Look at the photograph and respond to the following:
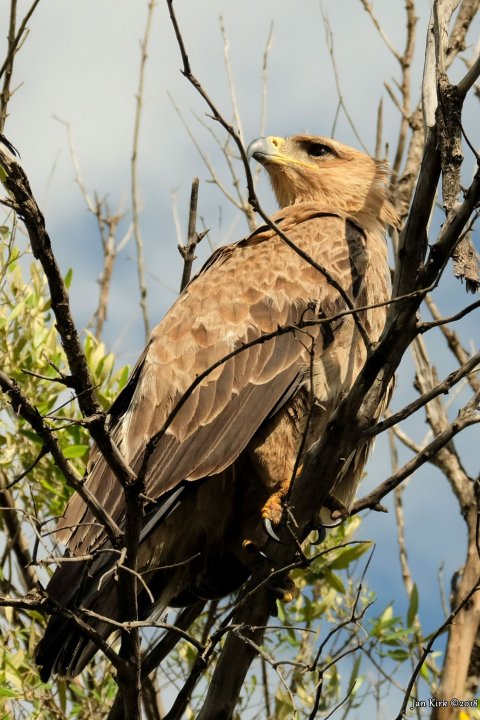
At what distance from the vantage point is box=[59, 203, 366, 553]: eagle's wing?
414cm

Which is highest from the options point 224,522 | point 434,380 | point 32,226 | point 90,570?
point 434,380

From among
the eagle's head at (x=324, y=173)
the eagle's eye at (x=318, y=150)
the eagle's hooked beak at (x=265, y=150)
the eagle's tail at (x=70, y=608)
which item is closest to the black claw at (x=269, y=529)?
the eagle's tail at (x=70, y=608)

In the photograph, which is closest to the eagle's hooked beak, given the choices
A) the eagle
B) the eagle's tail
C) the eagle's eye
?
the eagle's eye

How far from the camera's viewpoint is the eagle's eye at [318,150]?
6.70 meters

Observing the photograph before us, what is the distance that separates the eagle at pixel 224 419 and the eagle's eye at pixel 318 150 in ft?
5.10

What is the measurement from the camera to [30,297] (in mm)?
5500

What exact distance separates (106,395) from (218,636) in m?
2.63

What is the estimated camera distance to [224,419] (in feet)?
14.1

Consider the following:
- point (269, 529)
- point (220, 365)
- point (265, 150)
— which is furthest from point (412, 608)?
point (265, 150)

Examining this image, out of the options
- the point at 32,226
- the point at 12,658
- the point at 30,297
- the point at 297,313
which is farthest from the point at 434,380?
the point at 32,226

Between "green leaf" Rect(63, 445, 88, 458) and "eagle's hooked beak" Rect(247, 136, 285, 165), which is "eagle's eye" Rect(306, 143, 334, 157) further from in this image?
"green leaf" Rect(63, 445, 88, 458)

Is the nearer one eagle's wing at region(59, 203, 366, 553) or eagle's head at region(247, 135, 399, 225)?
eagle's wing at region(59, 203, 366, 553)

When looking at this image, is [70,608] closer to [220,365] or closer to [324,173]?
[220,365]

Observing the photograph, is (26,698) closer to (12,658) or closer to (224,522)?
(12,658)
